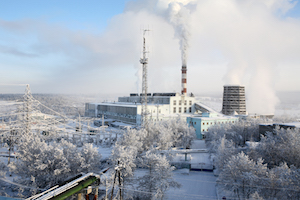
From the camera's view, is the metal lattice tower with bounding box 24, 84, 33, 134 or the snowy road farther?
the metal lattice tower with bounding box 24, 84, 33, 134

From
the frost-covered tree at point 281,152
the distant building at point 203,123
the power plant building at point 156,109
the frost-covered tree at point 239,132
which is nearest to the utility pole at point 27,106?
the frost-covered tree at point 281,152

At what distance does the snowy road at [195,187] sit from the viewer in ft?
47.3

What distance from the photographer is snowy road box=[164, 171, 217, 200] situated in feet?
47.3

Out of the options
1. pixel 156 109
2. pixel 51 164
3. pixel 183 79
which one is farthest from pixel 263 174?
pixel 183 79

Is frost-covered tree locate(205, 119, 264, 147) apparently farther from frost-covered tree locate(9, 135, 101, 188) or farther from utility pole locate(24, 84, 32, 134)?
utility pole locate(24, 84, 32, 134)

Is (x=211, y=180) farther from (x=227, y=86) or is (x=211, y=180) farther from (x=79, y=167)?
(x=227, y=86)

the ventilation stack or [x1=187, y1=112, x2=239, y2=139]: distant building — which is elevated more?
the ventilation stack

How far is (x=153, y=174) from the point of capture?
46.8ft

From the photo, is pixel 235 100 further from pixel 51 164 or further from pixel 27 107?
pixel 51 164

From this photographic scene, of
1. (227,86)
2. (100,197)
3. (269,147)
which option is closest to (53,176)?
(100,197)

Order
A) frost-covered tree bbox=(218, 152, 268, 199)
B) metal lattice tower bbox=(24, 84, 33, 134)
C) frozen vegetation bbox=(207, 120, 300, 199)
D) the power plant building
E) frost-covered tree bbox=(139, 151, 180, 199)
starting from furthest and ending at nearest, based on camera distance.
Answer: the power plant building → metal lattice tower bbox=(24, 84, 33, 134) → frost-covered tree bbox=(139, 151, 180, 199) → frost-covered tree bbox=(218, 152, 268, 199) → frozen vegetation bbox=(207, 120, 300, 199)

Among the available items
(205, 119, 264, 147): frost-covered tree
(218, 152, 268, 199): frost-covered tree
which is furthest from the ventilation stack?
(218, 152, 268, 199): frost-covered tree

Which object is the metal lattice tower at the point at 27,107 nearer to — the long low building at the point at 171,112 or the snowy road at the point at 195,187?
the snowy road at the point at 195,187

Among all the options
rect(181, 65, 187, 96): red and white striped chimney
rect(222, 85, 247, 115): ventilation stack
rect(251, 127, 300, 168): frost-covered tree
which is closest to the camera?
rect(251, 127, 300, 168): frost-covered tree
